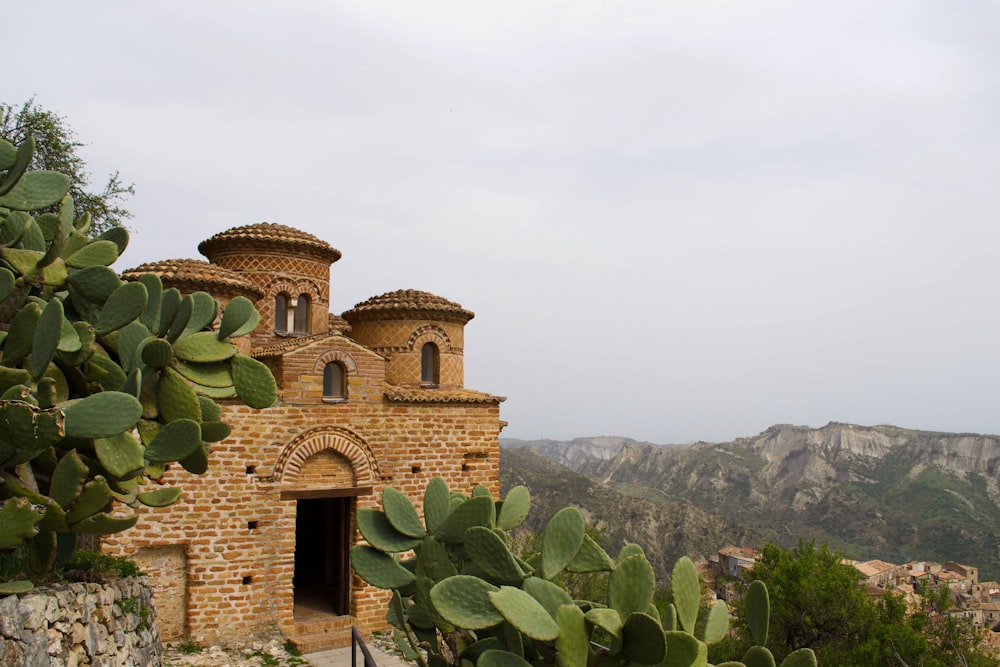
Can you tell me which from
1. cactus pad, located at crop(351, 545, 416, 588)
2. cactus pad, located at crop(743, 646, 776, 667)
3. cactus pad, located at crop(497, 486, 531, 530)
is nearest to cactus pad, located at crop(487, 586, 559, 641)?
cactus pad, located at crop(743, 646, 776, 667)

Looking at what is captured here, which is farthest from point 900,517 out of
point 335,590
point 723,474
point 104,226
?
point 104,226

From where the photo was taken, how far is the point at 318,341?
10711 millimetres

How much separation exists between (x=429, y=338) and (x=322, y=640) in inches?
215

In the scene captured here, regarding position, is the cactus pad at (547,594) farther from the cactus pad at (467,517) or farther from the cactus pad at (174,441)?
the cactus pad at (174,441)

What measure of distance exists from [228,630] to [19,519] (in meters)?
6.87

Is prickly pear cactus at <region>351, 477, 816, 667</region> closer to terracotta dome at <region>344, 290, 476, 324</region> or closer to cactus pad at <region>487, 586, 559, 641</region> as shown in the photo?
cactus pad at <region>487, 586, 559, 641</region>

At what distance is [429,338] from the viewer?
12.8 metres

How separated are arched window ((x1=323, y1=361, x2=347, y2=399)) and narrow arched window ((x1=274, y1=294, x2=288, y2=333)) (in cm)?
227

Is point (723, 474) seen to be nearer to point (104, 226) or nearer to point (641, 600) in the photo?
point (104, 226)

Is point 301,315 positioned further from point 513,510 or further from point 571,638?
point 571,638

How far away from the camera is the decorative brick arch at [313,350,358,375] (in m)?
10.6

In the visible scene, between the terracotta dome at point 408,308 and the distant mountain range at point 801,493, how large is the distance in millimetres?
32858

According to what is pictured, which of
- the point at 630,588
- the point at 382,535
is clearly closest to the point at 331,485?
the point at 382,535

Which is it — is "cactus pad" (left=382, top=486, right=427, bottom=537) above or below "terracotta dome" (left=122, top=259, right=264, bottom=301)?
below
